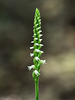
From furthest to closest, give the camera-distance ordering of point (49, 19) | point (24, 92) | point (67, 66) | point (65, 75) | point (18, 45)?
point (49, 19), point (18, 45), point (67, 66), point (65, 75), point (24, 92)

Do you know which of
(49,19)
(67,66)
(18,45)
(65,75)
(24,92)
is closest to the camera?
(24,92)

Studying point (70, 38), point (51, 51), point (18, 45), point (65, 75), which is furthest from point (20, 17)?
point (65, 75)

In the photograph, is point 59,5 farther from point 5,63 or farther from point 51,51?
point 5,63

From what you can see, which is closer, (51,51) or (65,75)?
(65,75)

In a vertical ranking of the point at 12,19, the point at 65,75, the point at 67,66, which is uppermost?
the point at 12,19

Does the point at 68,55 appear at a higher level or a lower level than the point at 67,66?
higher

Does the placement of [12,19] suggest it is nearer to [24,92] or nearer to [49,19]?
[49,19]
